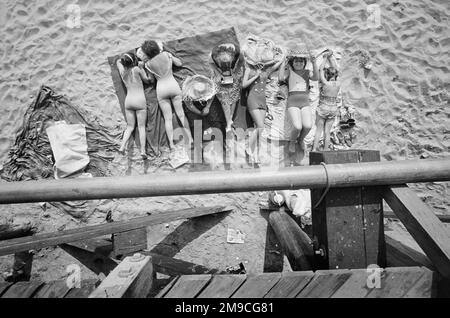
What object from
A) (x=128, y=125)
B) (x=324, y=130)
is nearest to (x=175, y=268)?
(x=128, y=125)

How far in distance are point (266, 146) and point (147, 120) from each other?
6.59 feet

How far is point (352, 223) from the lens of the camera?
1481 millimetres

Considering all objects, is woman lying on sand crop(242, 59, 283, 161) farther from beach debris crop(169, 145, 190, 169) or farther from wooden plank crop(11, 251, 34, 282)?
wooden plank crop(11, 251, 34, 282)

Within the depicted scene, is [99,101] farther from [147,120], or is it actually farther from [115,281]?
[115,281]

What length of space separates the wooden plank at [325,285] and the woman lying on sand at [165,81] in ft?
12.2

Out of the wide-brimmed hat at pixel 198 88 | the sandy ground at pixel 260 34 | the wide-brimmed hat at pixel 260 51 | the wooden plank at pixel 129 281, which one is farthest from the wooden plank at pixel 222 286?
the wide-brimmed hat at pixel 260 51

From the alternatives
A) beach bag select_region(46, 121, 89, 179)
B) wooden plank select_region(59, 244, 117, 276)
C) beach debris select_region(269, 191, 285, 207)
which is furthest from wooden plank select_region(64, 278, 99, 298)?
beach bag select_region(46, 121, 89, 179)

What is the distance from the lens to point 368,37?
484cm

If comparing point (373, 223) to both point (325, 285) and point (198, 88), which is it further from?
point (198, 88)

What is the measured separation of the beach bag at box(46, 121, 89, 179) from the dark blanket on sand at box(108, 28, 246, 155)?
85 centimetres

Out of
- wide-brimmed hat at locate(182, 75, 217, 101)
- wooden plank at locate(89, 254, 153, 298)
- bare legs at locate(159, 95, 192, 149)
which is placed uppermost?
wide-brimmed hat at locate(182, 75, 217, 101)

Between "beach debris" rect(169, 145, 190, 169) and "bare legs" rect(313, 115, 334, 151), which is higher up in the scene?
"bare legs" rect(313, 115, 334, 151)

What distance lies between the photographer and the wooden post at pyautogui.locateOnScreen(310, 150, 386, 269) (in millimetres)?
1474

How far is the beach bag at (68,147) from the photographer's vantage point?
453 centimetres
